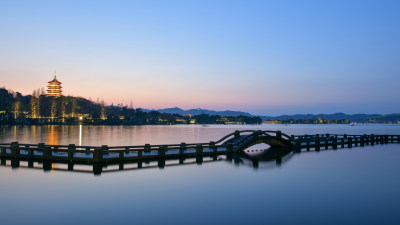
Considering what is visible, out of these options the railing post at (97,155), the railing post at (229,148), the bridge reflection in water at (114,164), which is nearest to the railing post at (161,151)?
the bridge reflection in water at (114,164)

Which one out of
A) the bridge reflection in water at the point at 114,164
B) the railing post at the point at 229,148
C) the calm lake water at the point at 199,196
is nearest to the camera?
the calm lake water at the point at 199,196

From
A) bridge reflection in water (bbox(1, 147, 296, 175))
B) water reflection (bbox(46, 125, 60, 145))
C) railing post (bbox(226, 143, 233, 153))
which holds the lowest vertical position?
water reflection (bbox(46, 125, 60, 145))

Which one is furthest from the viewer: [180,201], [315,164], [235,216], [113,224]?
[315,164]

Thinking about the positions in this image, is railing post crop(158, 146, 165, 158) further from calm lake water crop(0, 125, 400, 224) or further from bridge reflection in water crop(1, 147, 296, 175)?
calm lake water crop(0, 125, 400, 224)

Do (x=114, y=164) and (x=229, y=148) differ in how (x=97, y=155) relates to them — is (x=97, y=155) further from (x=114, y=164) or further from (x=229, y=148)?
(x=229, y=148)

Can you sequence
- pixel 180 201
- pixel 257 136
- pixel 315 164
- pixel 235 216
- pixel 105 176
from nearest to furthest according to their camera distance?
pixel 235 216 → pixel 180 201 → pixel 105 176 → pixel 315 164 → pixel 257 136

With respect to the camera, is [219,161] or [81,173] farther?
[219,161]

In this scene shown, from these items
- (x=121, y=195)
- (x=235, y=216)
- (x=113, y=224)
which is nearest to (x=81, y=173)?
(x=121, y=195)

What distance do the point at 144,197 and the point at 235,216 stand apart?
509 cm

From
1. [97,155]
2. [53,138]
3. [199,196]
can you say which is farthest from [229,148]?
[53,138]

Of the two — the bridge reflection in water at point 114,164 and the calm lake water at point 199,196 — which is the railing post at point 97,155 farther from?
the calm lake water at point 199,196

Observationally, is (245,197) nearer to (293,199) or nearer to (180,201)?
(293,199)

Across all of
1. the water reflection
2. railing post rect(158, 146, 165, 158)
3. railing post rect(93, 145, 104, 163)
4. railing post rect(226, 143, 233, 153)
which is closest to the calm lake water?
railing post rect(93, 145, 104, 163)

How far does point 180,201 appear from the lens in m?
14.6
